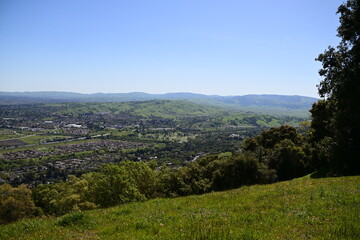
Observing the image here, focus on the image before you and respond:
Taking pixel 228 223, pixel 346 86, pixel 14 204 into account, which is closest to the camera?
pixel 228 223

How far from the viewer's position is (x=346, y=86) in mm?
25328

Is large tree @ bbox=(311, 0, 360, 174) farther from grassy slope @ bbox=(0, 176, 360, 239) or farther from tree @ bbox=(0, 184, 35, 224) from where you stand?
tree @ bbox=(0, 184, 35, 224)

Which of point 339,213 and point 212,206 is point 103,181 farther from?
point 339,213

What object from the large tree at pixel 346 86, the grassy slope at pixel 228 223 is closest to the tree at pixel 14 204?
the grassy slope at pixel 228 223

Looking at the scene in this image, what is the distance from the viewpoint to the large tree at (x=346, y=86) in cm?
2550

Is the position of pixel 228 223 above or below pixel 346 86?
below

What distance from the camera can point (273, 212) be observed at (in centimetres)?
1148

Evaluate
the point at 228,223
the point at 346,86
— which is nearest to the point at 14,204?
the point at 228,223

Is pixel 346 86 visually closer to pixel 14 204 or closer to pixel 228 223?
pixel 228 223

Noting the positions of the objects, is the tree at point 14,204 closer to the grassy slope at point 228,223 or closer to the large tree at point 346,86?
the grassy slope at point 228,223

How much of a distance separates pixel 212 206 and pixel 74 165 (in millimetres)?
158285

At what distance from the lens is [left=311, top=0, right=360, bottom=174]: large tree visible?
25.5 meters

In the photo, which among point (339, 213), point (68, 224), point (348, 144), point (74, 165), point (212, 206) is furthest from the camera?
point (74, 165)

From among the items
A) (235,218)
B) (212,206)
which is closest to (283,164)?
(212,206)
